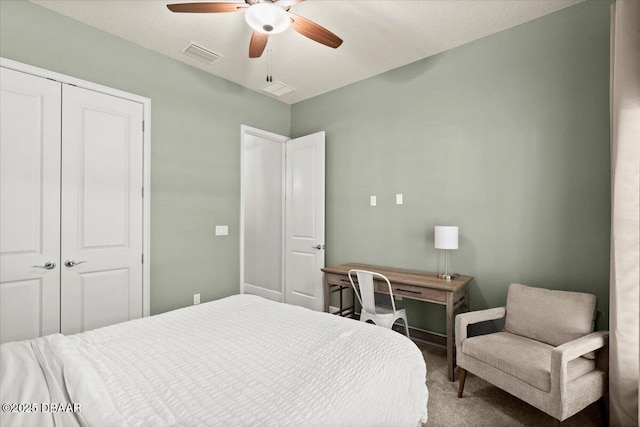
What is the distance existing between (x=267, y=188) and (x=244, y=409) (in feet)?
12.9

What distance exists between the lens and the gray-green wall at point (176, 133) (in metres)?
2.54

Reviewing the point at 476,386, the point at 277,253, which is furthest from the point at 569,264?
the point at 277,253

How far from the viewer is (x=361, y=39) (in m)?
2.91

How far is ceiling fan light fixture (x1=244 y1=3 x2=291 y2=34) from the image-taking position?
188cm

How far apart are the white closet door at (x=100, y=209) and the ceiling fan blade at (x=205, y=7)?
4.51ft

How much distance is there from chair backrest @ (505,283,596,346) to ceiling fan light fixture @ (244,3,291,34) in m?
2.52

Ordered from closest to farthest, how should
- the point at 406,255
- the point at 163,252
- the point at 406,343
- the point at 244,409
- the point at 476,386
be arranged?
the point at 244,409
the point at 406,343
the point at 476,386
the point at 163,252
the point at 406,255

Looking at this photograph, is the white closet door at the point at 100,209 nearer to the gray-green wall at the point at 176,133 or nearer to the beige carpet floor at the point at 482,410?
the gray-green wall at the point at 176,133

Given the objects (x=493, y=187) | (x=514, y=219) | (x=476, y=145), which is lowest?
(x=514, y=219)

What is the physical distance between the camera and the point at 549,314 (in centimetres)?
220

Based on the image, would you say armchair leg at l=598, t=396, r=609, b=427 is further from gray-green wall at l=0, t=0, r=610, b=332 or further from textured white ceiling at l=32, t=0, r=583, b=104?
textured white ceiling at l=32, t=0, r=583, b=104

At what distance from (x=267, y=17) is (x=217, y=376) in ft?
6.35

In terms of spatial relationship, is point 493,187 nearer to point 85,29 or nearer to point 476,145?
point 476,145

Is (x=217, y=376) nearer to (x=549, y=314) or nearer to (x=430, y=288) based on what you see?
(x=430, y=288)
